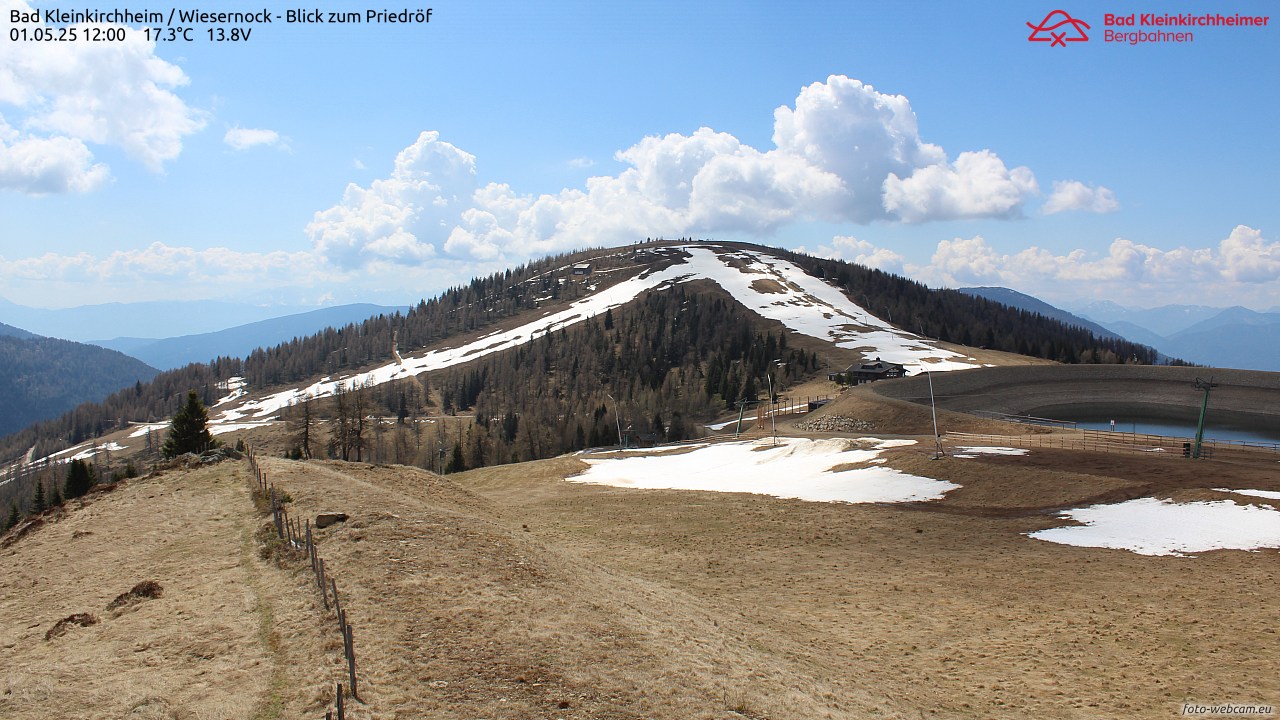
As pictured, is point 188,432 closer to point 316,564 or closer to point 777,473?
point 316,564

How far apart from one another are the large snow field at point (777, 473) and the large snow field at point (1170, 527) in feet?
27.5

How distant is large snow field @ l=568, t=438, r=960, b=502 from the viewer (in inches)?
1566

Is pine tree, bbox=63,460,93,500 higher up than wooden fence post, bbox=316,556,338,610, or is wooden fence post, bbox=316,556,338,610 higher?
wooden fence post, bbox=316,556,338,610

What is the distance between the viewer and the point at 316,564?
17641mm

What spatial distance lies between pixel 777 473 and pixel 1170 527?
24840 millimetres

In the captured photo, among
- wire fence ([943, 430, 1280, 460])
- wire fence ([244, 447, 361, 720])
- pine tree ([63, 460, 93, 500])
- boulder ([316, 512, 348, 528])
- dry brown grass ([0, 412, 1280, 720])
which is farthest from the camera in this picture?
pine tree ([63, 460, 93, 500])

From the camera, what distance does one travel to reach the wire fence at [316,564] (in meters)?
11.7

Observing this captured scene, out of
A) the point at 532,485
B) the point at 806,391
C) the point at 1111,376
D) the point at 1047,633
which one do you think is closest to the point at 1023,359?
the point at 1111,376

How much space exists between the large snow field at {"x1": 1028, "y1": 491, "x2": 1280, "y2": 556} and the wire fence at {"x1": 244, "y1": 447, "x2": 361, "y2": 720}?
25995 mm

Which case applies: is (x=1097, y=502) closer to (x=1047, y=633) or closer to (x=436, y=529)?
(x=1047, y=633)

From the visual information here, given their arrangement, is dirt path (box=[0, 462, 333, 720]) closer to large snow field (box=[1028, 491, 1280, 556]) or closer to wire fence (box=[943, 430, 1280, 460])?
large snow field (box=[1028, 491, 1280, 556])

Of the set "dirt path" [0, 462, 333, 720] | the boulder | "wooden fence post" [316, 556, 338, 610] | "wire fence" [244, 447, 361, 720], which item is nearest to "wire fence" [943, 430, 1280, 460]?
the boulder

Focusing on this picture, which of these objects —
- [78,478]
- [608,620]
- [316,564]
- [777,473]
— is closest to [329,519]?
[316,564]

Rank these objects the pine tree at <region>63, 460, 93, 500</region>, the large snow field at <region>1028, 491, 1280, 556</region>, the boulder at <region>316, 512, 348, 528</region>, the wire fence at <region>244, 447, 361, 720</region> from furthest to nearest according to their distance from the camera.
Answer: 1. the pine tree at <region>63, 460, 93, 500</region>
2. the large snow field at <region>1028, 491, 1280, 556</region>
3. the boulder at <region>316, 512, 348, 528</region>
4. the wire fence at <region>244, 447, 361, 720</region>
